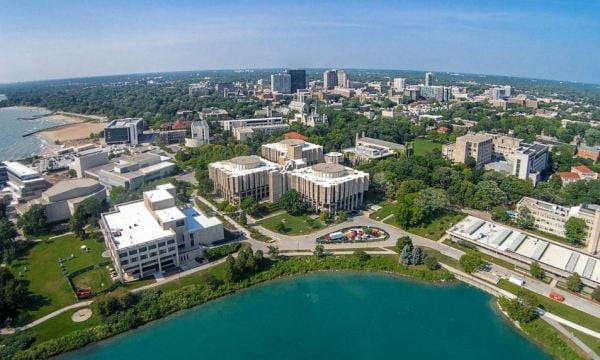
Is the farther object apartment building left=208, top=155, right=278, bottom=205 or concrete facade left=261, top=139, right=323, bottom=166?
concrete facade left=261, top=139, right=323, bottom=166

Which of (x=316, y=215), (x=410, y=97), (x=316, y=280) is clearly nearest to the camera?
(x=316, y=280)

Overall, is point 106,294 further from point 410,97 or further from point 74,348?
point 410,97

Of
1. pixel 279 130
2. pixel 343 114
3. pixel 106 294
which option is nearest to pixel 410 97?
pixel 343 114

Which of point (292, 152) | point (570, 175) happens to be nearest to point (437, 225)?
point (292, 152)

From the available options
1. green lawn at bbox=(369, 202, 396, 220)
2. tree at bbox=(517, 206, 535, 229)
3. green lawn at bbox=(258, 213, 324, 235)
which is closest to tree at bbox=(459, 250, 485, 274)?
tree at bbox=(517, 206, 535, 229)

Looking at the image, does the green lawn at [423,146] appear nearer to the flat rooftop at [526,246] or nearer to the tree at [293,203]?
the flat rooftop at [526,246]

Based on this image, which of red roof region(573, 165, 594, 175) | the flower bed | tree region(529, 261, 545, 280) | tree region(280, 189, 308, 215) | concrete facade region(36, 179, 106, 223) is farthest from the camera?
red roof region(573, 165, 594, 175)

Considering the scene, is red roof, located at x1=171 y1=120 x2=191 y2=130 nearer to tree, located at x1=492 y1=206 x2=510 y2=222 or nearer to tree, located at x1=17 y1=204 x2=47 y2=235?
tree, located at x1=17 y1=204 x2=47 y2=235
